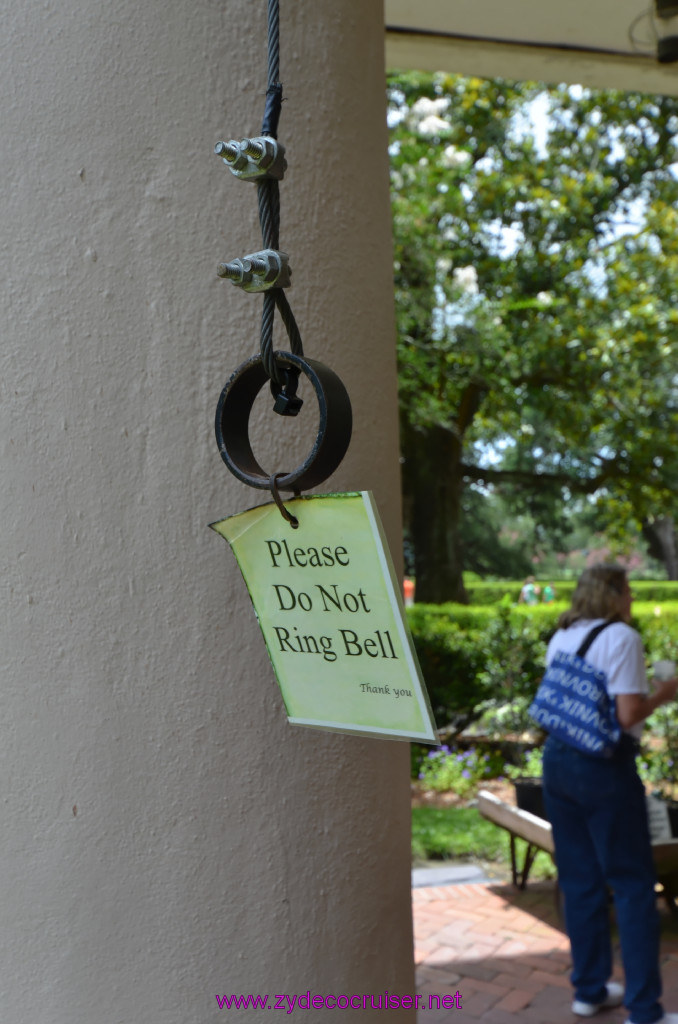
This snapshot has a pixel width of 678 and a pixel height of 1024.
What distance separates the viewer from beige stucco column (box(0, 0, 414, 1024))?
1.35 metres

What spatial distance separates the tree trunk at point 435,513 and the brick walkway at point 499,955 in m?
8.15

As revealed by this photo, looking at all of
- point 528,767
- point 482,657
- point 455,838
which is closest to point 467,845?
point 455,838

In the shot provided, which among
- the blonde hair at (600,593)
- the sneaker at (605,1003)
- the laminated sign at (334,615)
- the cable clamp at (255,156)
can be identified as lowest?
the sneaker at (605,1003)

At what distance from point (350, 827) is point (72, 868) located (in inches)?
15.8

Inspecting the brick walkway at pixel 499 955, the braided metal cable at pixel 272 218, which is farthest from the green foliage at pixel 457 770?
the braided metal cable at pixel 272 218

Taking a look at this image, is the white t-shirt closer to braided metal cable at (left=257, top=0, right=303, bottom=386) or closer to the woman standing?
the woman standing

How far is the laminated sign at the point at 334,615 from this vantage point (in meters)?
1.06

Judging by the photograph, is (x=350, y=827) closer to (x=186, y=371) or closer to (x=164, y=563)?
(x=164, y=563)

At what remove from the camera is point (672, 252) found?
35.2ft

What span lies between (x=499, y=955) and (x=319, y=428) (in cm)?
446

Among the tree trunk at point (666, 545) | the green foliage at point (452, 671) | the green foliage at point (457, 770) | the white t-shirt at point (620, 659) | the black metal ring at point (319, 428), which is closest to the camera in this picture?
the black metal ring at point (319, 428)

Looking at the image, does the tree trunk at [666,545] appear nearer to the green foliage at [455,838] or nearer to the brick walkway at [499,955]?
the green foliage at [455,838]

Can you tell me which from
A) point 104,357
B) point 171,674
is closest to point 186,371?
point 104,357

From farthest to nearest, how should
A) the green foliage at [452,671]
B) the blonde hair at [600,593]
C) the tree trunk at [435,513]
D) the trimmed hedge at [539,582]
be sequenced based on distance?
the trimmed hedge at [539,582] < the tree trunk at [435,513] < the green foliage at [452,671] < the blonde hair at [600,593]
